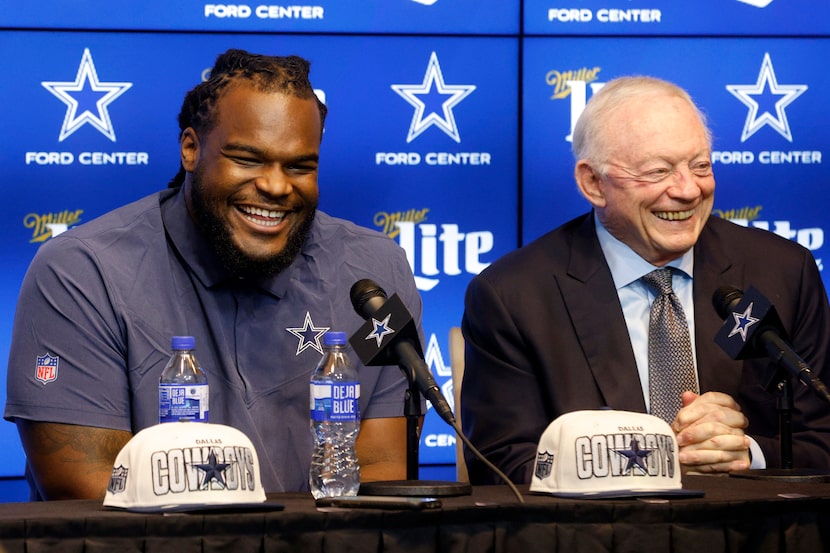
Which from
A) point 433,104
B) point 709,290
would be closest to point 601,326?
point 709,290

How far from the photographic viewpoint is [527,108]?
170 inches

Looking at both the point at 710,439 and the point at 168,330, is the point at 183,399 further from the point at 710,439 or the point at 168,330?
the point at 710,439

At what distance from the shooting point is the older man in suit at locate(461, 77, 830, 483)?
2.61 metres

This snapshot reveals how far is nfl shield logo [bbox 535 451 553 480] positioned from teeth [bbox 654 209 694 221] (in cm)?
98

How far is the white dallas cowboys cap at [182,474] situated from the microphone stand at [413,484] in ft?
0.66

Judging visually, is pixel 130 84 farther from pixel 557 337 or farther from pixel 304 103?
pixel 557 337

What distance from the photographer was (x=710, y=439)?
2391 mm

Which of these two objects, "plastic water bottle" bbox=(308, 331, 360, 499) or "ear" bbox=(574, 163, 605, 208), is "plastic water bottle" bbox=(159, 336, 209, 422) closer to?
"plastic water bottle" bbox=(308, 331, 360, 499)

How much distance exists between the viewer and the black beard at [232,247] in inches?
96.6

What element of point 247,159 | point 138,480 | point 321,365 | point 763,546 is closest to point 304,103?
point 247,159

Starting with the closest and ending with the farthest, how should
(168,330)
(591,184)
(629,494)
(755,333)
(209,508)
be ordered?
(209,508), (629,494), (755,333), (168,330), (591,184)

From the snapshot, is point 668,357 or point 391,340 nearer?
point 391,340

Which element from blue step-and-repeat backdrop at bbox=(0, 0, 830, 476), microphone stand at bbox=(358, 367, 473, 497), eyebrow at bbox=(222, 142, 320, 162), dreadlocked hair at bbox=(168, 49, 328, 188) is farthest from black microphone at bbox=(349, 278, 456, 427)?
blue step-and-repeat backdrop at bbox=(0, 0, 830, 476)

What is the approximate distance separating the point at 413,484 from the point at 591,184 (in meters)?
1.19
